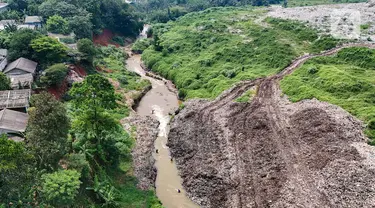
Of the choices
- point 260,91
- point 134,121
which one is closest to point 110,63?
point 134,121

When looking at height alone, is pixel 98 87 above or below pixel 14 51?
above

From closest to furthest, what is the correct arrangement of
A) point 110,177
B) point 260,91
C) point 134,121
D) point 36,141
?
1. point 36,141
2. point 110,177
3. point 134,121
4. point 260,91

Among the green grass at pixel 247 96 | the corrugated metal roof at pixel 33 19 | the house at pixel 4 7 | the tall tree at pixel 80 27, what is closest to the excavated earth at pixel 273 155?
the green grass at pixel 247 96

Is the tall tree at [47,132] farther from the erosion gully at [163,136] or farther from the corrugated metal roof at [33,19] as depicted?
the corrugated metal roof at [33,19]

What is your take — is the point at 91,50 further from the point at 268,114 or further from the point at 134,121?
the point at 268,114

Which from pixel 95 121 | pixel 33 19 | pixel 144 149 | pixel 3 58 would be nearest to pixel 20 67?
pixel 3 58

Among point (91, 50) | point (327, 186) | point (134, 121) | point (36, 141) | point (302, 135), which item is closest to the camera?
point (36, 141)

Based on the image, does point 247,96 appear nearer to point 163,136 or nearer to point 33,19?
point 163,136

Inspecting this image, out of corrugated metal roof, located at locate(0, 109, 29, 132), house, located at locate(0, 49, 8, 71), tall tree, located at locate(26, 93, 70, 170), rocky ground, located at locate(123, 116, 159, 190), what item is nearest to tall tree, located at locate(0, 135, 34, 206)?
tall tree, located at locate(26, 93, 70, 170)
